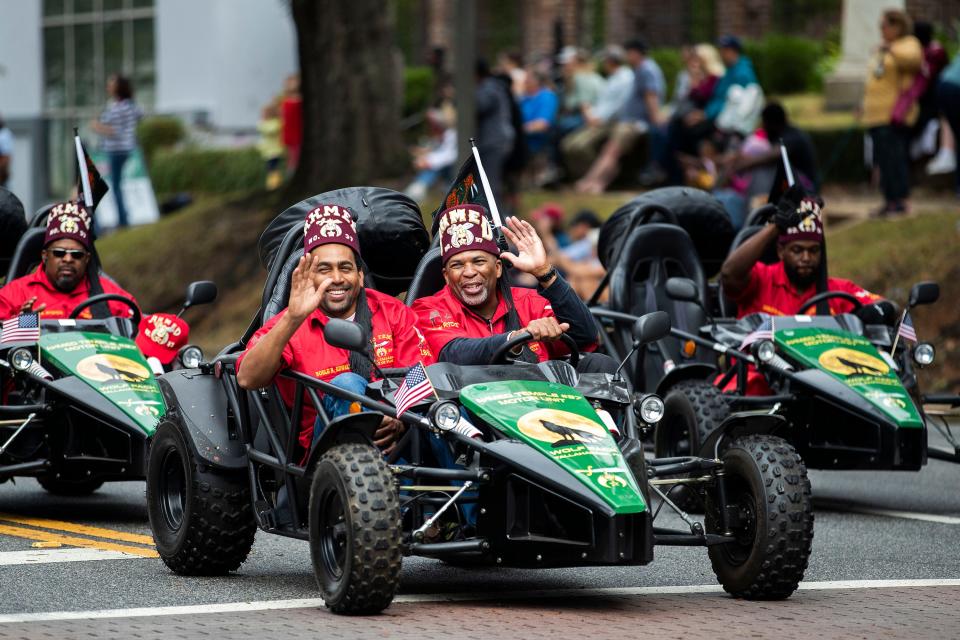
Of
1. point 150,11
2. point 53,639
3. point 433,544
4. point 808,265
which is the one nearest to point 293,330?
point 433,544

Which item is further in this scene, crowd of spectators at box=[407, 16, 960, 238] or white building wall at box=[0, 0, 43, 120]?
white building wall at box=[0, 0, 43, 120]

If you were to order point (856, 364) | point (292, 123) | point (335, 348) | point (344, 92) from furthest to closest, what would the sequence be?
point (292, 123) → point (344, 92) → point (856, 364) → point (335, 348)

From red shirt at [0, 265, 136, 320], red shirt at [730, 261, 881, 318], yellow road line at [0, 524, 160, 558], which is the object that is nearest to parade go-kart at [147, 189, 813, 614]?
yellow road line at [0, 524, 160, 558]

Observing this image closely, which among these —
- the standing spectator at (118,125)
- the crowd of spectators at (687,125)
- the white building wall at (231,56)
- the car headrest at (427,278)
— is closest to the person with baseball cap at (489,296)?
the car headrest at (427,278)

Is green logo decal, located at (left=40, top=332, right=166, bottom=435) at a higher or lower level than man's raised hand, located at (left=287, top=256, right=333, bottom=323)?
lower

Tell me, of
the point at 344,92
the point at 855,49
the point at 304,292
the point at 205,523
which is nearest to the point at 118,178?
the point at 344,92

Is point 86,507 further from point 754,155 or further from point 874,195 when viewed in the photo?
point 874,195

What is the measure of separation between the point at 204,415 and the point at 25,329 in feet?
7.37

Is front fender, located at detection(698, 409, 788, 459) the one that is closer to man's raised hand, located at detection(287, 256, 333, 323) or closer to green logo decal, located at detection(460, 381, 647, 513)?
green logo decal, located at detection(460, 381, 647, 513)

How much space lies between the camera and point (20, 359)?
33.6 ft

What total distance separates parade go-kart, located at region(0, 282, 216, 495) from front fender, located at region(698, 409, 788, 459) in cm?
286

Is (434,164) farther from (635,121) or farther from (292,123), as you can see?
(292,123)

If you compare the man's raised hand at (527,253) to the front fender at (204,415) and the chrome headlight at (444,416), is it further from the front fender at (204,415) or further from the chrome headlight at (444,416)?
the front fender at (204,415)

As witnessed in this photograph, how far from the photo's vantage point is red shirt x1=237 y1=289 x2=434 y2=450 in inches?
319
